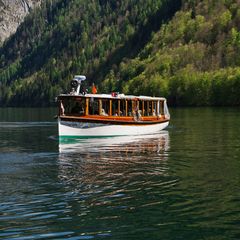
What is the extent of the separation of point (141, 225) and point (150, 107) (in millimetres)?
57710

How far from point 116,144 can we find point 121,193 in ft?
97.7

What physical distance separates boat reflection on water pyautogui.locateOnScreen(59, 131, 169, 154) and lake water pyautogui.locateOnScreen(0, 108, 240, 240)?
1.72 feet

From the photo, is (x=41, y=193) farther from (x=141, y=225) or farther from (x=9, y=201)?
(x=141, y=225)

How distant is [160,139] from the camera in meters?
68.4

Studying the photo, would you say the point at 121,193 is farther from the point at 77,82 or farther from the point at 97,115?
the point at 77,82

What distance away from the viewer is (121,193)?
31.7 metres

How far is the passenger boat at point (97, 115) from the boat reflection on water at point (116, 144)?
4.90ft

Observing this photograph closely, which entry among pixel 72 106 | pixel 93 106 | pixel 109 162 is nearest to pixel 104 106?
pixel 93 106

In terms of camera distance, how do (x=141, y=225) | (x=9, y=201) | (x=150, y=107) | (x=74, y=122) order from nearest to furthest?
(x=141, y=225)
(x=9, y=201)
(x=74, y=122)
(x=150, y=107)

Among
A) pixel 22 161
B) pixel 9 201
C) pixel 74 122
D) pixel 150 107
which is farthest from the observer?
pixel 150 107

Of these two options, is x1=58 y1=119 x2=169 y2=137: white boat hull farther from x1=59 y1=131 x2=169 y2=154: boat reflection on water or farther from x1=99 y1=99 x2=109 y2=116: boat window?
x1=99 y1=99 x2=109 y2=116: boat window

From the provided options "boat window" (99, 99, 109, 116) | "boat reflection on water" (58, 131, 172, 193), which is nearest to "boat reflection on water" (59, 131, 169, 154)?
"boat reflection on water" (58, 131, 172, 193)

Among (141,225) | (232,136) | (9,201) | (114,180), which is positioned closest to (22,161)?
(114,180)

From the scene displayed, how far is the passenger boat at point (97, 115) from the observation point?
6906cm
